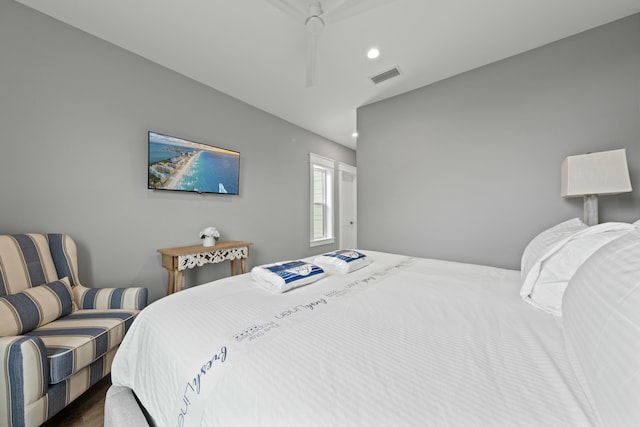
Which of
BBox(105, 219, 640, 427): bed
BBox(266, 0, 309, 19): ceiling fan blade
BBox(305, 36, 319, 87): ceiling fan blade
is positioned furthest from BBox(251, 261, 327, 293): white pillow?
BBox(266, 0, 309, 19): ceiling fan blade

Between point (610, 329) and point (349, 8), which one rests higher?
point (349, 8)

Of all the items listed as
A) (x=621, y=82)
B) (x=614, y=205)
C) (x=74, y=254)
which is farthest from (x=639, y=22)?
(x=74, y=254)

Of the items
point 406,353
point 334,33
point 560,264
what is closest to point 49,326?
point 406,353

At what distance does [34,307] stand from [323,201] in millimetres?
3789

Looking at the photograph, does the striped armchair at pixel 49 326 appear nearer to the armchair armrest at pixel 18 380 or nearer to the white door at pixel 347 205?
the armchair armrest at pixel 18 380

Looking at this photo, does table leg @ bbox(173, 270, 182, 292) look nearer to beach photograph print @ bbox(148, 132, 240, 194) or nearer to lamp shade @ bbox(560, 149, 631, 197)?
beach photograph print @ bbox(148, 132, 240, 194)

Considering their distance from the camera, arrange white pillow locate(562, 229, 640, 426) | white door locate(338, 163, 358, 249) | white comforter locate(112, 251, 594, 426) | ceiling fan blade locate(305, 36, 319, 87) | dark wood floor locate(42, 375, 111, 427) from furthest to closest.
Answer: white door locate(338, 163, 358, 249) → ceiling fan blade locate(305, 36, 319, 87) → dark wood floor locate(42, 375, 111, 427) → white comforter locate(112, 251, 594, 426) → white pillow locate(562, 229, 640, 426)

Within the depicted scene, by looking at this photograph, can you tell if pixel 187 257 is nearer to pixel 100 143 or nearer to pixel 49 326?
pixel 49 326

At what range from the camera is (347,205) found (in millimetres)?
5137

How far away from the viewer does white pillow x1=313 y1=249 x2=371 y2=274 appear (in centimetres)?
161

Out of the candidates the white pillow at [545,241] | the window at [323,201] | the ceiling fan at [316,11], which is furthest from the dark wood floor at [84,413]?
the window at [323,201]

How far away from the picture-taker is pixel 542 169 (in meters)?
2.07

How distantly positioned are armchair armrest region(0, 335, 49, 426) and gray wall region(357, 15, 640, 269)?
9.57 ft

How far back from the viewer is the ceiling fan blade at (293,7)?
153 cm
